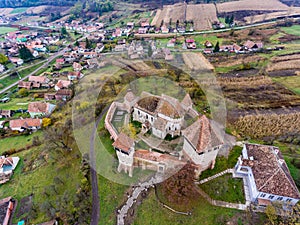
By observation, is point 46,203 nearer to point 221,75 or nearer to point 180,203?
point 180,203

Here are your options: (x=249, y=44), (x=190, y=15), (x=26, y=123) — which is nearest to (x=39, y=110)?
(x=26, y=123)

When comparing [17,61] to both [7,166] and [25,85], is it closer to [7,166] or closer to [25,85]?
[25,85]

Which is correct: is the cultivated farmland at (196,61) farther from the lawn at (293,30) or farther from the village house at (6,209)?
the village house at (6,209)

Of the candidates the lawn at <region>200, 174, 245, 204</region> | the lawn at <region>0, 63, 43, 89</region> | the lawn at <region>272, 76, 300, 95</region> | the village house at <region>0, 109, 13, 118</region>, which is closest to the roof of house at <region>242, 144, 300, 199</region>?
the lawn at <region>200, 174, 245, 204</region>

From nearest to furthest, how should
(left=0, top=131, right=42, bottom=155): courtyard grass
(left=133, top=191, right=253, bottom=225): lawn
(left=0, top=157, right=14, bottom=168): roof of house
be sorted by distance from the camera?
(left=133, top=191, right=253, bottom=225): lawn < (left=0, top=157, right=14, bottom=168): roof of house < (left=0, top=131, right=42, bottom=155): courtyard grass

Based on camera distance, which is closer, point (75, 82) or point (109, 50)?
point (75, 82)

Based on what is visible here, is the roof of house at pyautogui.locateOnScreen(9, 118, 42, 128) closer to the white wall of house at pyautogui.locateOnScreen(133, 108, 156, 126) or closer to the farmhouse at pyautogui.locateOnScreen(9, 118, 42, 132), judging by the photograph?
the farmhouse at pyautogui.locateOnScreen(9, 118, 42, 132)

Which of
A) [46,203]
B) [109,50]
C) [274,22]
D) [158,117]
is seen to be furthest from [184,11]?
[46,203]
